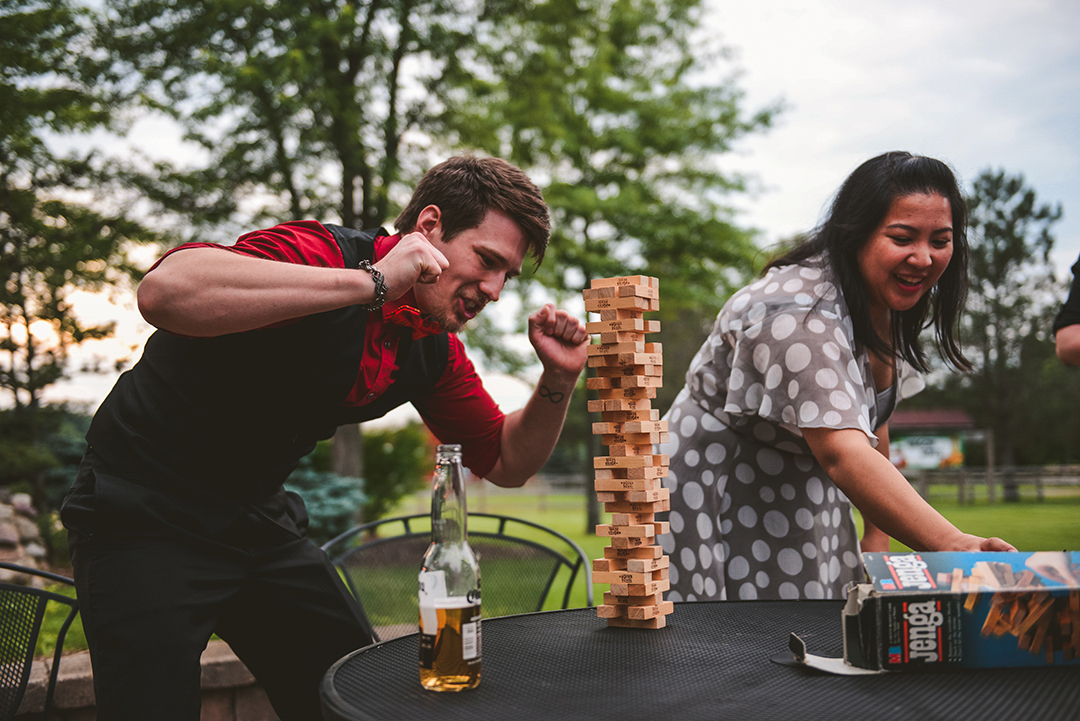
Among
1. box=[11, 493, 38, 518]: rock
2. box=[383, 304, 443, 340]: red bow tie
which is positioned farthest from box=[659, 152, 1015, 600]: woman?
box=[11, 493, 38, 518]: rock

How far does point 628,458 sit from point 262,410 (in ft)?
2.63

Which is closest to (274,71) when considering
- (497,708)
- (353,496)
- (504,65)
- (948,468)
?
(504,65)

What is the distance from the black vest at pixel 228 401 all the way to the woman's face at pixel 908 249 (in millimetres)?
1226

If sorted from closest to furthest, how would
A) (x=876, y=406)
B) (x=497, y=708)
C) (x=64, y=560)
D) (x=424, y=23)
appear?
1. (x=497, y=708)
2. (x=876, y=406)
3. (x=64, y=560)
4. (x=424, y=23)

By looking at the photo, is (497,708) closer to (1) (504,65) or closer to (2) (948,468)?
(1) (504,65)

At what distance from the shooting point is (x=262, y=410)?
5.57ft

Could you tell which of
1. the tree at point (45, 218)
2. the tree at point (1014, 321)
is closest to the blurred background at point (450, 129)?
the tree at point (45, 218)

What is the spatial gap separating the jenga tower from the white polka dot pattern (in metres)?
0.39

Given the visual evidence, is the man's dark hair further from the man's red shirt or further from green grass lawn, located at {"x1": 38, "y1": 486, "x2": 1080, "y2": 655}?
green grass lawn, located at {"x1": 38, "y1": 486, "x2": 1080, "y2": 655}

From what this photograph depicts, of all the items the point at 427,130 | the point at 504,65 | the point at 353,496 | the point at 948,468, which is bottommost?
the point at 948,468

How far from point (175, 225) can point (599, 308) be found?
7.72 meters

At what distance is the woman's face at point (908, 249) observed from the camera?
5.98 feet

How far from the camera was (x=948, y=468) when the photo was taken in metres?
26.1

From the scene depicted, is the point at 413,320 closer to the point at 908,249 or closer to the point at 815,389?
the point at 815,389
